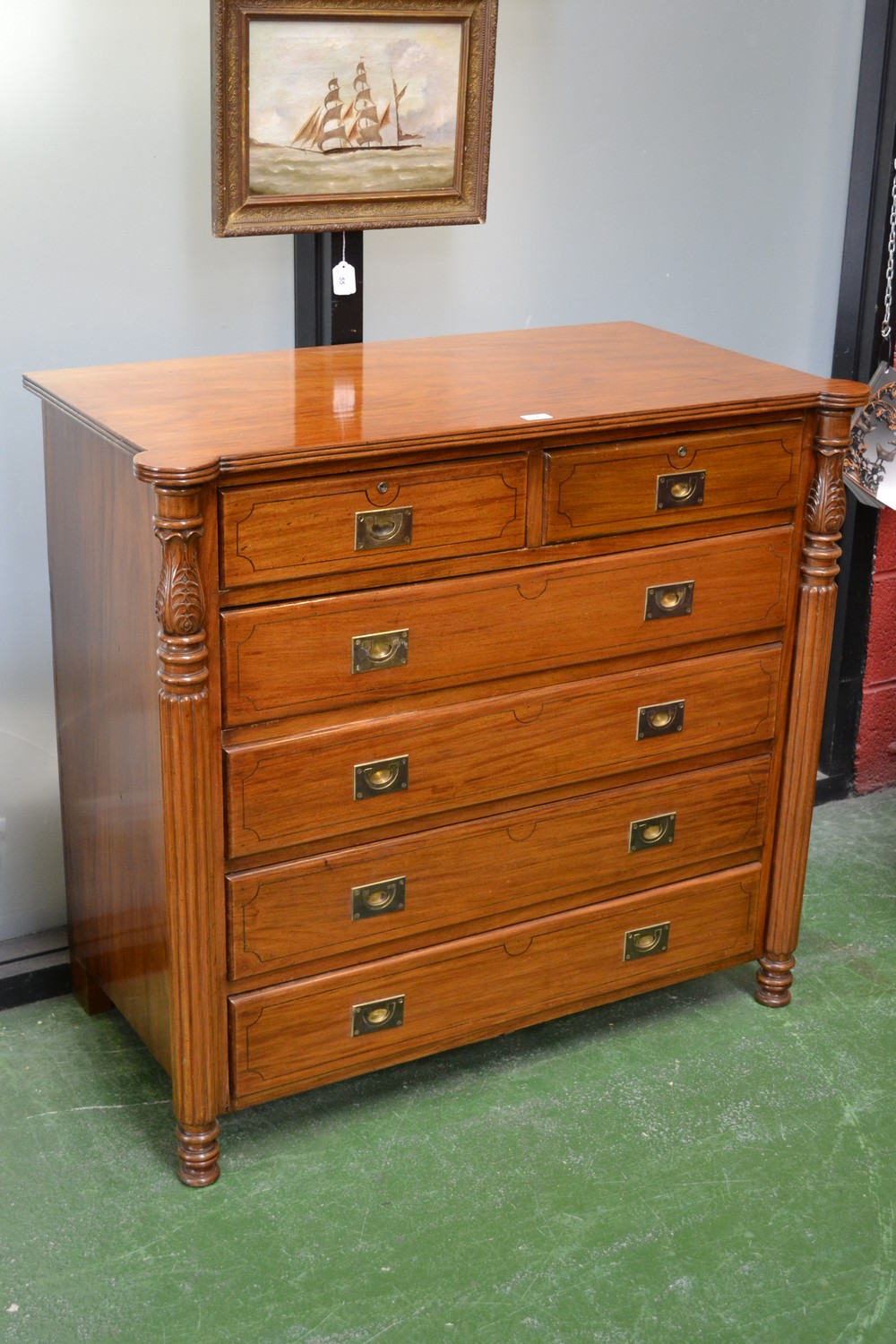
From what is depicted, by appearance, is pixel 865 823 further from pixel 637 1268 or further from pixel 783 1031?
pixel 637 1268

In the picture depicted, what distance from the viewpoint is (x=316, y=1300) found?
2.25 m

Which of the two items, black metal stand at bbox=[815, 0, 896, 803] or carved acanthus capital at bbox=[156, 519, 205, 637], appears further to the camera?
black metal stand at bbox=[815, 0, 896, 803]

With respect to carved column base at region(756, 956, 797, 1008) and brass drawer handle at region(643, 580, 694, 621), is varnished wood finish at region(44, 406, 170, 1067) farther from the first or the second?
carved column base at region(756, 956, 797, 1008)

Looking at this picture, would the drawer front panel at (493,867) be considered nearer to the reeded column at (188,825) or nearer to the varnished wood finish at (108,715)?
the reeded column at (188,825)

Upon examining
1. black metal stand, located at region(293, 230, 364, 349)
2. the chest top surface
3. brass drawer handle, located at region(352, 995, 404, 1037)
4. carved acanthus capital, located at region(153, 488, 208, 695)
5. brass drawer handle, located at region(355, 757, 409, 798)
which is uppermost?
black metal stand, located at region(293, 230, 364, 349)

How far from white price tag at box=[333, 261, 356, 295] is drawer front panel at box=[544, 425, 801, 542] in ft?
2.10

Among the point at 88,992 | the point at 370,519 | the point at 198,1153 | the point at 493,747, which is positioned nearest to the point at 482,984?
the point at 493,747

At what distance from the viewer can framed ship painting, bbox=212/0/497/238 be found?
8.14 feet

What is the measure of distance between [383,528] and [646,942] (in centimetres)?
99

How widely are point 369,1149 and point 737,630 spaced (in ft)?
3.52

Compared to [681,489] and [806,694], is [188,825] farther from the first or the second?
[806,694]

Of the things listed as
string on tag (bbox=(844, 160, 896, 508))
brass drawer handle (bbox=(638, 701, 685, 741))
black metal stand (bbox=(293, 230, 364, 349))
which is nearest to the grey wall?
black metal stand (bbox=(293, 230, 364, 349))

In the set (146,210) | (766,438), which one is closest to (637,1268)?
(766,438)

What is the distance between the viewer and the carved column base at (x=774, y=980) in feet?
9.81
